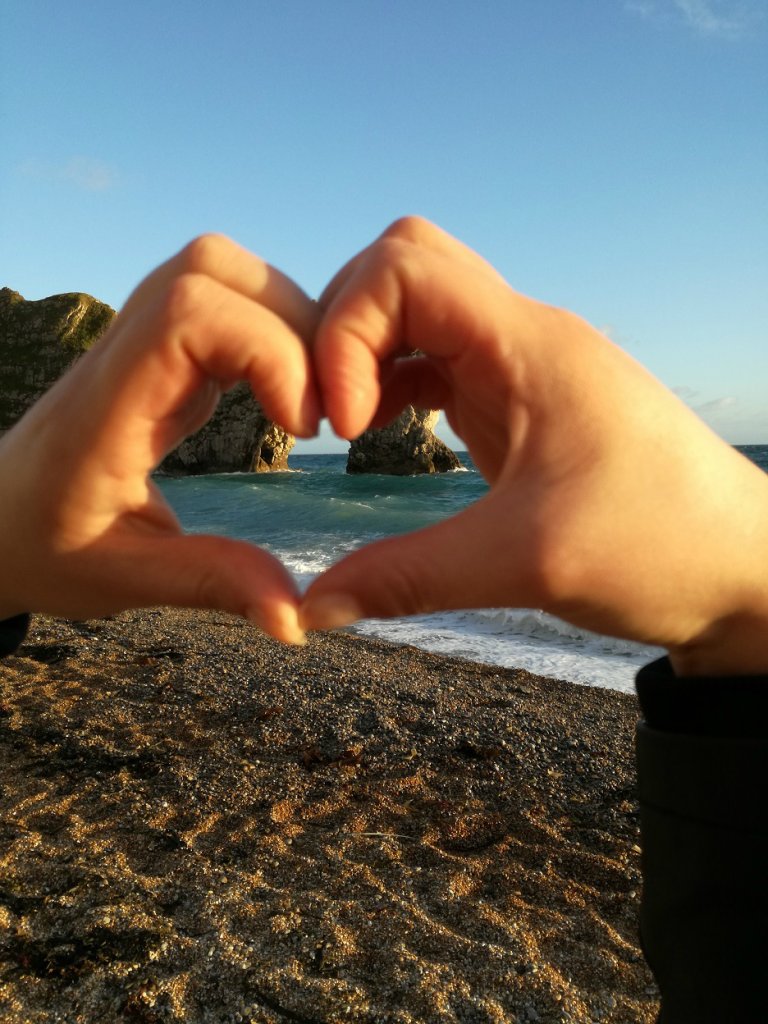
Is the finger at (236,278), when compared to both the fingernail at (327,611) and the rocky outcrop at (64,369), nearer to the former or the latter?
→ the fingernail at (327,611)

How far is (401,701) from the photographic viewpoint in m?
5.82

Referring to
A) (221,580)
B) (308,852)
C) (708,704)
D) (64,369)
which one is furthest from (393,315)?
(64,369)

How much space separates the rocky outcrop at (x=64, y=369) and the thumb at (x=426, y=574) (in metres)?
43.0

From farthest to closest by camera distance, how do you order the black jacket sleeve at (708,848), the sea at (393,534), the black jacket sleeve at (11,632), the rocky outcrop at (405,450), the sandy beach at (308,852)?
the rocky outcrop at (405,450) → the sea at (393,534) → the sandy beach at (308,852) → the black jacket sleeve at (11,632) → the black jacket sleeve at (708,848)

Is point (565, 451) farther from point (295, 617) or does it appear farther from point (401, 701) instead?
point (401, 701)

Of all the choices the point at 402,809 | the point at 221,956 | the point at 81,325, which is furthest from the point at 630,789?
the point at 81,325

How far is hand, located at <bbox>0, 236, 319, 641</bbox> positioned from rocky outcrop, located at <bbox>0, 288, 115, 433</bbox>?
55.0 meters

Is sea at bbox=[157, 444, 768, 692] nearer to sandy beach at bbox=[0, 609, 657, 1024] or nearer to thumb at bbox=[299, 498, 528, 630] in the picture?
thumb at bbox=[299, 498, 528, 630]

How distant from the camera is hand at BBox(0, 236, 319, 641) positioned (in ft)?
3.23

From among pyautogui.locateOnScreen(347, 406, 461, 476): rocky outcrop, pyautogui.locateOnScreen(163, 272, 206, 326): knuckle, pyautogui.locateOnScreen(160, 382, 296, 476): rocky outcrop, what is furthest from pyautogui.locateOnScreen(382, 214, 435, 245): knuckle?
pyautogui.locateOnScreen(160, 382, 296, 476): rocky outcrop

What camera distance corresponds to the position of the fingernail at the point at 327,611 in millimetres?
1003

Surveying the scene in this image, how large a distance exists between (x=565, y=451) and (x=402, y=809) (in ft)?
11.3

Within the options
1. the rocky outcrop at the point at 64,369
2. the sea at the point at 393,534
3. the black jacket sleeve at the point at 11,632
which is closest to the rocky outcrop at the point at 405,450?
the sea at the point at 393,534

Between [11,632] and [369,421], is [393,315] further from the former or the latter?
[11,632]
